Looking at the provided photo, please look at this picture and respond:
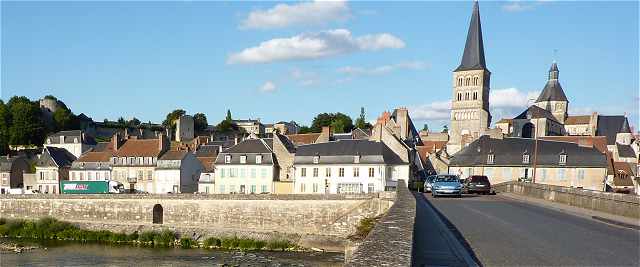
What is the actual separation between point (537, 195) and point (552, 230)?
14.7 metres

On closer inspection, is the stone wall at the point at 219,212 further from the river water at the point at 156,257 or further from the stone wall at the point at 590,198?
the stone wall at the point at 590,198

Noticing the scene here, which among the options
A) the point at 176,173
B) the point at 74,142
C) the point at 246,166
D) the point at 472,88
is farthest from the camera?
the point at 472,88

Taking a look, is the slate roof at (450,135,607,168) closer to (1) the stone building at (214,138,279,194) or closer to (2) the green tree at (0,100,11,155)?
(1) the stone building at (214,138,279,194)

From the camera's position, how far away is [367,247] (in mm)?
6215

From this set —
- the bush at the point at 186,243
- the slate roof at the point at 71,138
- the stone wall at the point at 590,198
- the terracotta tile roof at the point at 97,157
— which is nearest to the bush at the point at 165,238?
the bush at the point at 186,243

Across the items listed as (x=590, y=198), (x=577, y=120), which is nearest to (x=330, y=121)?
(x=577, y=120)

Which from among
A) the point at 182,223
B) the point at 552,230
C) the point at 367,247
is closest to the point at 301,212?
the point at 182,223

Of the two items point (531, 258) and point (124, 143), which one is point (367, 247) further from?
point (124, 143)

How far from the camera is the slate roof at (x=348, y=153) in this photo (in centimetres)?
4416

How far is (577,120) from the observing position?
92.9 meters

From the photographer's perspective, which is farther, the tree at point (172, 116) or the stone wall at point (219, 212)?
the tree at point (172, 116)

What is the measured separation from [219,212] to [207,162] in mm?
15317

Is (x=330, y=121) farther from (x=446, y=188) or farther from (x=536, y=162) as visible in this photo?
(x=446, y=188)

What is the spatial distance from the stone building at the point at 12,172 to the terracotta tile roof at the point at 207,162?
22.0 metres
